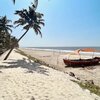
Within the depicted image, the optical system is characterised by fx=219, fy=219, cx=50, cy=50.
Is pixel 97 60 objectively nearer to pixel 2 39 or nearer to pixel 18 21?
pixel 18 21

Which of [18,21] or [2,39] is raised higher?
[18,21]

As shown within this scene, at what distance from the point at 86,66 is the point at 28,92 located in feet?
68.0

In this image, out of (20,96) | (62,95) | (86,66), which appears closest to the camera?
(20,96)

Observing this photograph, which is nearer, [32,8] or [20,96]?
[20,96]

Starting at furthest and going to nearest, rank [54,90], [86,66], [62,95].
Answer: [86,66], [54,90], [62,95]

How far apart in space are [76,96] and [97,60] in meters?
22.0

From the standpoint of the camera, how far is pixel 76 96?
9.60 m

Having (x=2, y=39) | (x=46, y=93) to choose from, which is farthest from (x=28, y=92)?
(x=2, y=39)

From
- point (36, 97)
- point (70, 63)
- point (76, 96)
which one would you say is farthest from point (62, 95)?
point (70, 63)

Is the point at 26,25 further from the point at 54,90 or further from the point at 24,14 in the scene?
the point at 54,90

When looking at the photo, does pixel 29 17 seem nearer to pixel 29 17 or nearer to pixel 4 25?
pixel 29 17

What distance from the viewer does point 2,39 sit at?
124ft

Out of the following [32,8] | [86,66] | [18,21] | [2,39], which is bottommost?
[86,66]

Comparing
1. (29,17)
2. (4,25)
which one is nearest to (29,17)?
(29,17)
